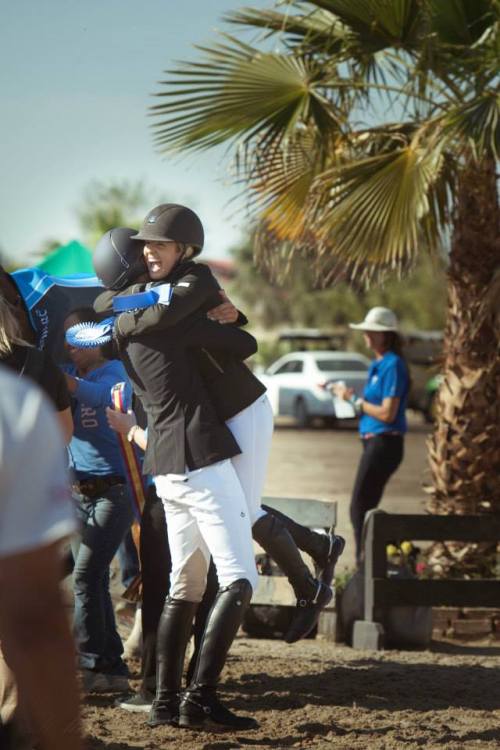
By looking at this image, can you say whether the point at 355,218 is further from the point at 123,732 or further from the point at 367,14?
the point at 123,732

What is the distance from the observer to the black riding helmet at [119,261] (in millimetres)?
4973

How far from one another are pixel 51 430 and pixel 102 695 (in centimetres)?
367

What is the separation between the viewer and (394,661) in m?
6.43

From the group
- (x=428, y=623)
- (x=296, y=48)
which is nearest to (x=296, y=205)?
(x=296, y=48)

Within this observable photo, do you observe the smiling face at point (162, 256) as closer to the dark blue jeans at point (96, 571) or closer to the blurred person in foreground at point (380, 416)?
the dark blue jeans at point (96, 571)

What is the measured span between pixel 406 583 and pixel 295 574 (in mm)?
2010

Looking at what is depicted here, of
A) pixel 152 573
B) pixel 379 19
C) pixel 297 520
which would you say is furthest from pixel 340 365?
pixel 152 573

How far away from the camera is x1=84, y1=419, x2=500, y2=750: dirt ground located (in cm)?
456

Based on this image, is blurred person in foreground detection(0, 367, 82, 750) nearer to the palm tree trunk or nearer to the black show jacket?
the black show jacket

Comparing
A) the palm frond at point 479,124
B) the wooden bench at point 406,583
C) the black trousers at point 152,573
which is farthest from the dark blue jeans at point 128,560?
the palm frond at point 479,124

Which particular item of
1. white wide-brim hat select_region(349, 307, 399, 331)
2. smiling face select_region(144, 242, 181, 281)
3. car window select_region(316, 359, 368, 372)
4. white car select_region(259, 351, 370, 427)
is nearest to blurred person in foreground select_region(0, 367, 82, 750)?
smiling face select_region(144, 242, 181, 281)

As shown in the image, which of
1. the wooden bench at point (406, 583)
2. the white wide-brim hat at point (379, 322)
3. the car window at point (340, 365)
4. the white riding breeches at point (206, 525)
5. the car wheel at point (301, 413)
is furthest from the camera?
the car window at point (340, 365)

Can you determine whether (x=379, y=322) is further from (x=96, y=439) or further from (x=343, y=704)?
(x=343, y=704)

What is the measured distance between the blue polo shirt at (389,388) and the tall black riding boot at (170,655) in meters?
3.54
